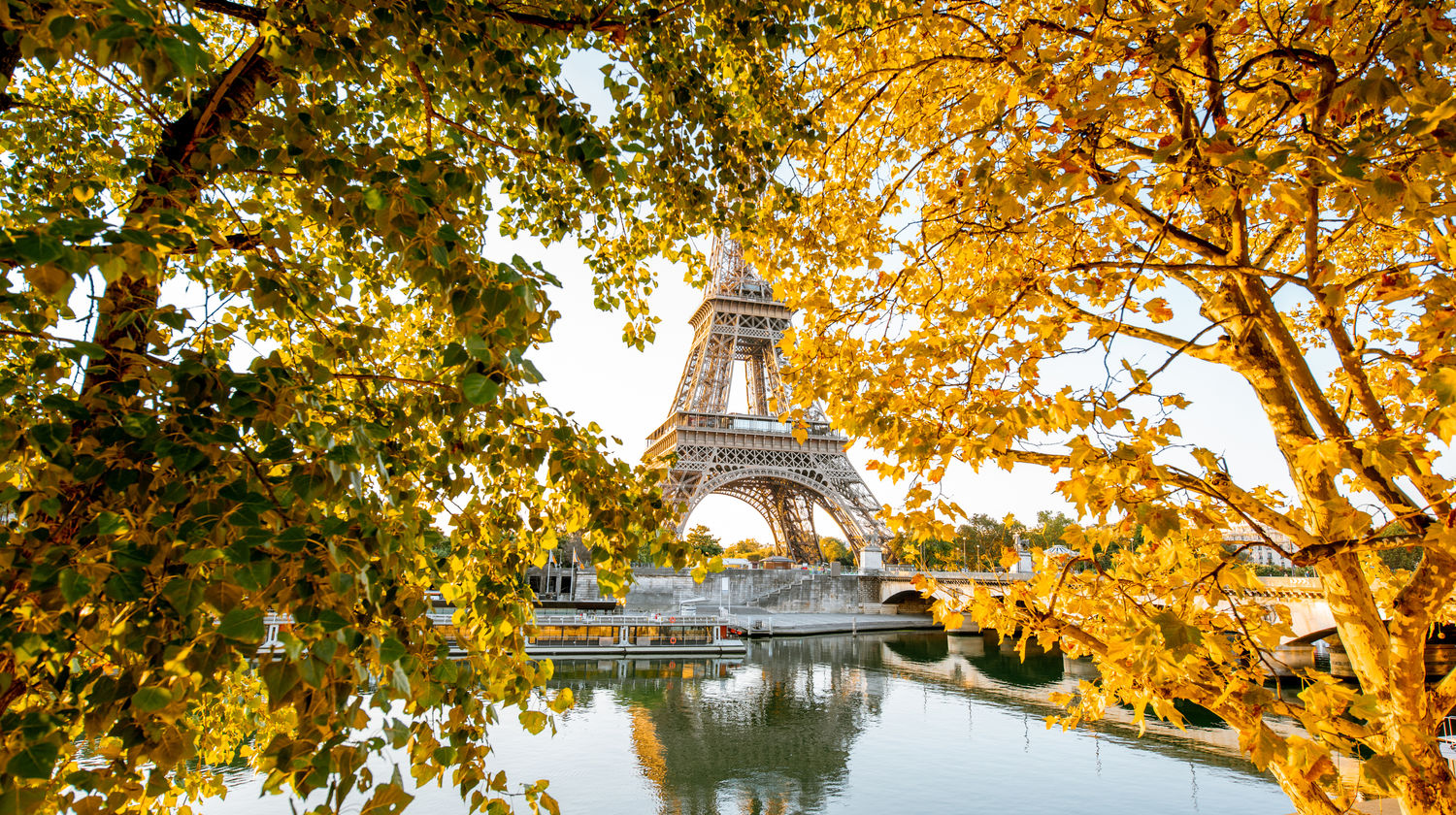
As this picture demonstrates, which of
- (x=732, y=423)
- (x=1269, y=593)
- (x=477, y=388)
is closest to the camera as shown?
(x=477, y=388)

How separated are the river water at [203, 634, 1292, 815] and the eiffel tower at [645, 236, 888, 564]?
17.4m

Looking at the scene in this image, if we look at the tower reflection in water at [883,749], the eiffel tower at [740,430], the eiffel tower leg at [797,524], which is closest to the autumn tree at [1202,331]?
the tower reflection in water at [883,749]

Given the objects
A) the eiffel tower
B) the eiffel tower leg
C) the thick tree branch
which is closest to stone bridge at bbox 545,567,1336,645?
the eiffel tower

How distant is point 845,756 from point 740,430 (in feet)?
87.1

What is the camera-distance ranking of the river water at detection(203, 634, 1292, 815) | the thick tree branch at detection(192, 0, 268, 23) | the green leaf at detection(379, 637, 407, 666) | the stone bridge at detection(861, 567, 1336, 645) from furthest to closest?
the stone bridge at detection(861, 567, 1336, 645) → the river water at detection(203, 634, 1292, 815) → the thick tree branch at detection(192, 0, 268, 23) → the green leaf at detection(379, 637, 407, 666)

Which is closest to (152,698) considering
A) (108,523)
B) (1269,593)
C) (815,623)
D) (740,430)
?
(108,523)

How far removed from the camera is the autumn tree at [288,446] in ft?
3.98

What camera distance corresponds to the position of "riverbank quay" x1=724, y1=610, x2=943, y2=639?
32.9m

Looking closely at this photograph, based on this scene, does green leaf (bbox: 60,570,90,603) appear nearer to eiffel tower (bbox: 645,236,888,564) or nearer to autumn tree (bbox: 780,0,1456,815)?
autumn tree (bbox: 780,0,1456,815)

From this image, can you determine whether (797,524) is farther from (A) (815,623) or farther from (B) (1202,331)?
(B) (1202,331)

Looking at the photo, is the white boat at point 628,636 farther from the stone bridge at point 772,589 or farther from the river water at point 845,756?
the stone bridge at point 772,589

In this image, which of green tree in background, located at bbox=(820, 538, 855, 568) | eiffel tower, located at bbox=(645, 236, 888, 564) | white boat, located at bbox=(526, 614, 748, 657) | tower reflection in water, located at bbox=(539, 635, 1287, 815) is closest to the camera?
tower reflection in water, located at bbox=(539, 635, 1287, 815)

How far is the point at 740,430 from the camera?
40031 millimetres

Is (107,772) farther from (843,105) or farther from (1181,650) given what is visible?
(843,105)
